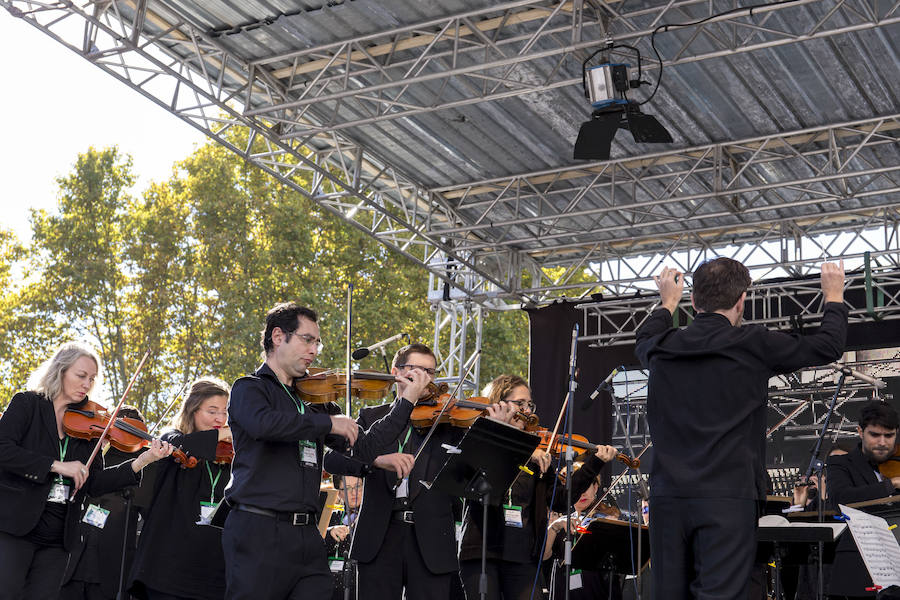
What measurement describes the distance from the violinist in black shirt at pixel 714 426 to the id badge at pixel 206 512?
96.5 inches

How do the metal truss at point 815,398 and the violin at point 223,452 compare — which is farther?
the metal truss at point 815,398

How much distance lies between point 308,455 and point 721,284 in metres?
1.87

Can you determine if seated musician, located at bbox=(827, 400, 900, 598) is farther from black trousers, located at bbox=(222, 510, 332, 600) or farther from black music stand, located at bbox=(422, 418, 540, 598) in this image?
black trousers, located at bbox=(222, 510, 332, 600)

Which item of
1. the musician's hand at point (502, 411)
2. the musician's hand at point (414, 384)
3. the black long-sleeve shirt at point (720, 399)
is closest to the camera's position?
the black long-sleeve shirt at point (720, 399)

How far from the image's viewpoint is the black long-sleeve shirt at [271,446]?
4039 millimetres

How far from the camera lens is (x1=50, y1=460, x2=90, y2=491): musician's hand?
493cm

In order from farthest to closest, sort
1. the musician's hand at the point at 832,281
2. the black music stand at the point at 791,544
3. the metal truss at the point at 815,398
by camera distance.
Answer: the metal truss at the point at 815,398, the black music stand at the point at 791,544, the musician's hand at the point at 832,281

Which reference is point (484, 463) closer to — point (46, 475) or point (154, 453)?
point (154, 453)

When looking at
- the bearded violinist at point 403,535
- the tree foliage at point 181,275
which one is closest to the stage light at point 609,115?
the bearded violinist at point 403,535

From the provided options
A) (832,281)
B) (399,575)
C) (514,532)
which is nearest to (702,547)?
(832,281)

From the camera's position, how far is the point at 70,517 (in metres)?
5.04

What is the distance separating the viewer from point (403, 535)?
521 centimetres

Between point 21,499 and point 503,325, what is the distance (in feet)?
68.6

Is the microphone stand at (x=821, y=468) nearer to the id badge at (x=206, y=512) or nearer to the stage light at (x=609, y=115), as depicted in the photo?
the id badge at (x=206, y=512)
